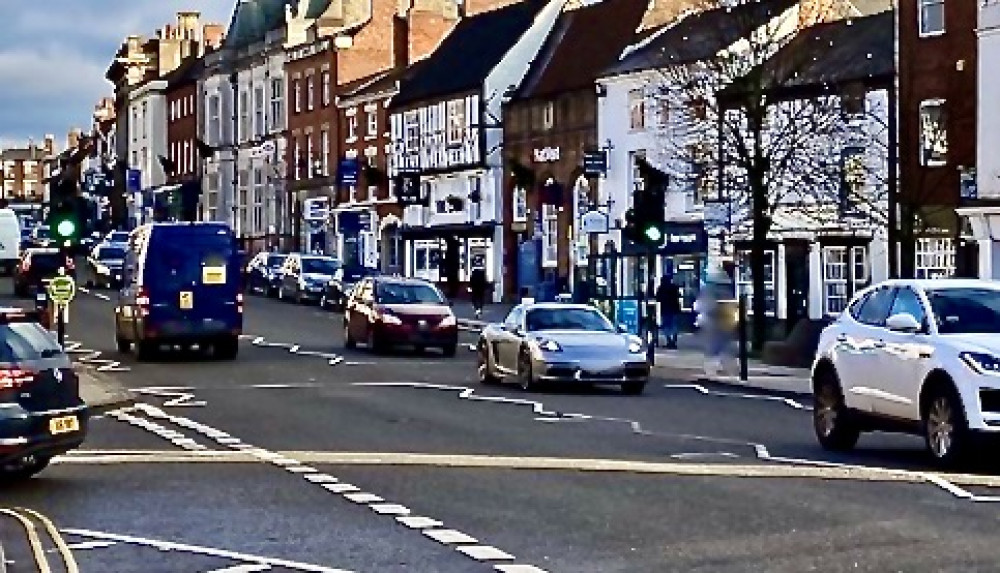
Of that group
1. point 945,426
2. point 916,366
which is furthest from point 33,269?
point 945,426

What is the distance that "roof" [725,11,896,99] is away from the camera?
5097 centimetres

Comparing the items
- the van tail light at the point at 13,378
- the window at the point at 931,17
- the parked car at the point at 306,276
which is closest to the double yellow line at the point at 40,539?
the van tail light at the point at 13,378

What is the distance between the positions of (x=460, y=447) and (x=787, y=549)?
8339mm

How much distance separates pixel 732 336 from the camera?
39.3 m

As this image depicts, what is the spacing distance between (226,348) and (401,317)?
3.72 meters

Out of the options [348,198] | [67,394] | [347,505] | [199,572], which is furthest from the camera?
[348,198]

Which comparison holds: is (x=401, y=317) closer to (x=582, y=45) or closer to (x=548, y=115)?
(x=548, y=115)

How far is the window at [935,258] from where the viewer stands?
4884 cm

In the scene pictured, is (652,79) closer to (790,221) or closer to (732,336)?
(790,221)

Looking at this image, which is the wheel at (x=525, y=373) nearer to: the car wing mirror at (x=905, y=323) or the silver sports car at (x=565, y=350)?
the silver sports car at (x=565, y=350)

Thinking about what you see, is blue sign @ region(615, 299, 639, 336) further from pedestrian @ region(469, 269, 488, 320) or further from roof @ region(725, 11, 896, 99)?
pedestrian @ region(469, 269, 488, 320)

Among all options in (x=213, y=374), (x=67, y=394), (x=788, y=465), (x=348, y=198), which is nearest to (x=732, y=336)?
(x=213, y=374)

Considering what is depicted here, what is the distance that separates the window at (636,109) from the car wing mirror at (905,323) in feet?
140

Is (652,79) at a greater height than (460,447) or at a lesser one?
greater
